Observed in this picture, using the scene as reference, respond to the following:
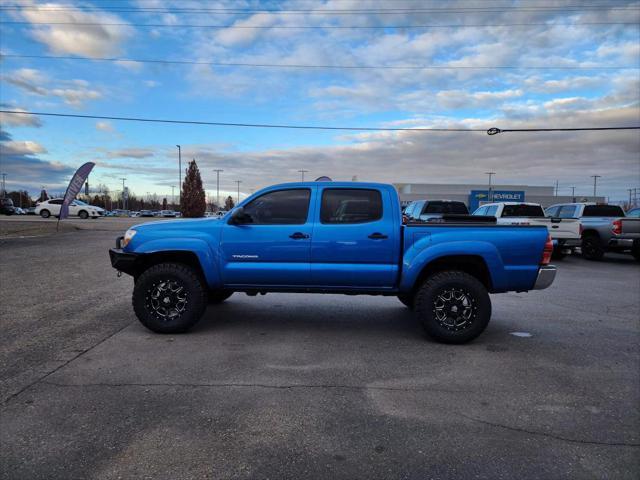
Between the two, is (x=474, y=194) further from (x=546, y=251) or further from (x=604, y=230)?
(x=546, y=251)

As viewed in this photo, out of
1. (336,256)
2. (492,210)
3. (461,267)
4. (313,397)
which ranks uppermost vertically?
(492,210)

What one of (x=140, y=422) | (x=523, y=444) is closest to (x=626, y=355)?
(x=523, y=444)

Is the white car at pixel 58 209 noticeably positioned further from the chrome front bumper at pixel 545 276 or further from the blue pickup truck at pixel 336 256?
the chrome front bumper at pixel 545 276

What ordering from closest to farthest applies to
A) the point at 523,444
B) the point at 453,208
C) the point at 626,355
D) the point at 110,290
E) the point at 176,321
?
the point at 523,444 → the point at 626,355 → the point at 176,321 → the point at 110,290 → the point at 453,208

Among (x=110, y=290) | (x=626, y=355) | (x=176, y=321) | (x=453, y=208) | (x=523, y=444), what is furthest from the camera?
(x=453, y=208)

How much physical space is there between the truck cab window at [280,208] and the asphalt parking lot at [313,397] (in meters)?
1.43

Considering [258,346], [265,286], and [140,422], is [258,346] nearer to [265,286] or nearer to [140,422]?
[265,286]

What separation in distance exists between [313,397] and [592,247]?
47.1 feet

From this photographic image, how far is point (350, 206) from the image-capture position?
210 inches

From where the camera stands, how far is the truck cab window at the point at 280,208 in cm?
532

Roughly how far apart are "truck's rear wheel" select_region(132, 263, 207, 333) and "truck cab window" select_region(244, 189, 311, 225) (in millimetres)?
1083

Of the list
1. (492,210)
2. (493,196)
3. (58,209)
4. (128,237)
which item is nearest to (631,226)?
(492,210)

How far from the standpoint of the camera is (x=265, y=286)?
5312 mm

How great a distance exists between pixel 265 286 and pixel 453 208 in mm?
12152
